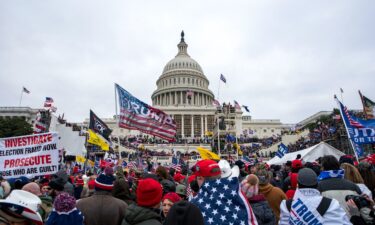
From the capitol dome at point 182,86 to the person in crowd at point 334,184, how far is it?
9406 centimetres

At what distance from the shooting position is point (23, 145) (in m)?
8.73

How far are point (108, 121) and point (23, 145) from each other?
8350 centimetres

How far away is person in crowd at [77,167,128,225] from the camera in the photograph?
425 cm

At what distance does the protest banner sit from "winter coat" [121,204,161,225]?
568cm

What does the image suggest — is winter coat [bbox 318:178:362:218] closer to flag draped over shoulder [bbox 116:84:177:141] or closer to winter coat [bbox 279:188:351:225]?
winter coat [bbox 279:188:351:225]

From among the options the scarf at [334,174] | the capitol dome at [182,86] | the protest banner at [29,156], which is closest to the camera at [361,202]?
the scarf at [334,174]

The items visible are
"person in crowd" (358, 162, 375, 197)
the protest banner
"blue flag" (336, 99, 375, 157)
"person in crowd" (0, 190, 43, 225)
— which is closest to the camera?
"person in crowd" (0, 190, 43, 225)

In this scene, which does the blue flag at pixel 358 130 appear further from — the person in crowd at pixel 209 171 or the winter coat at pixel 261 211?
the person in crowd at pixel 209 171

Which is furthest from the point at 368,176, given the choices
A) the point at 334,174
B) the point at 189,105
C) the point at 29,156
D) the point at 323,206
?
the point at 189,105

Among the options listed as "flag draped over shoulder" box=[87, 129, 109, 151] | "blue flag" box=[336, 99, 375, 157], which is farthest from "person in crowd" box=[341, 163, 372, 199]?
"flag draped over shoulder" box=[87, 129, 109, 151]

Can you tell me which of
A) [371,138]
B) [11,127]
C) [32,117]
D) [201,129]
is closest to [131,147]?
[11,127]

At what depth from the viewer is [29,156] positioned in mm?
8625

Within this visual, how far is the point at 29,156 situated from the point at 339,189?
25.6ft

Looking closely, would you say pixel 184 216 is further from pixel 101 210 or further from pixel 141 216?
pixel 101 210
